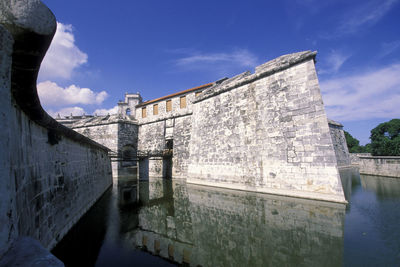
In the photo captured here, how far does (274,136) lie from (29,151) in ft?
30.0

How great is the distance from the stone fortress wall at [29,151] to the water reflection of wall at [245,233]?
6.65 ft

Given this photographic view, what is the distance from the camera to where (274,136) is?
9.48 m

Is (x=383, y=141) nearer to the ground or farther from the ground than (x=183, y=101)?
nearer to the ground

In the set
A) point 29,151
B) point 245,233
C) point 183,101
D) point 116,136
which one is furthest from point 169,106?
point 29,151

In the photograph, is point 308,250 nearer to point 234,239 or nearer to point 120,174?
point 234,239

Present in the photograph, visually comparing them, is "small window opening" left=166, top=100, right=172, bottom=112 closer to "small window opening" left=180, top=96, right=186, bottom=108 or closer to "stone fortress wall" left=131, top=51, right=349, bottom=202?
"small window opening" left=180, top=96, right=186, bottom=108

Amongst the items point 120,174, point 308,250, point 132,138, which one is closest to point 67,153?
point 308,250

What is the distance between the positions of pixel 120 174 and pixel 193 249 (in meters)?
16.3

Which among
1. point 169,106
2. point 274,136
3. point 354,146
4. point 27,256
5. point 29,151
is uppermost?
point 169,106

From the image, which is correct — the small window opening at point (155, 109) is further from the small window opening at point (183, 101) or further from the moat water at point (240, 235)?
the moat water at point (240, 235)

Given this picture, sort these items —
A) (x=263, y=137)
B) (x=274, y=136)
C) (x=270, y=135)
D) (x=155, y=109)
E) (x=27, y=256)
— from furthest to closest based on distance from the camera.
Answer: (x=155, y=109) < (x=263, y=137) < (x=270, y=135) < (x=274, y=136) < (x=27, y=256)

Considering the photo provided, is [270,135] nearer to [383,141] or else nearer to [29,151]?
[29,151]

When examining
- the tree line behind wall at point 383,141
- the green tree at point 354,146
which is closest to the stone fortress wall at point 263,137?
the tree line behind wall at point 383,141

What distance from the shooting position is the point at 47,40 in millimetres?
1629
